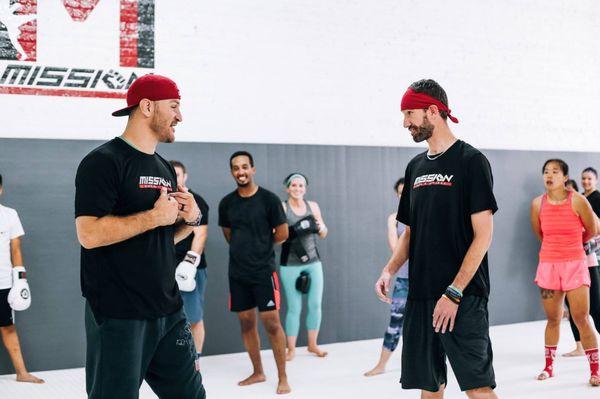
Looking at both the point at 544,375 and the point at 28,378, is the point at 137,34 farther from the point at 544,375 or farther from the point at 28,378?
the point at 544,375

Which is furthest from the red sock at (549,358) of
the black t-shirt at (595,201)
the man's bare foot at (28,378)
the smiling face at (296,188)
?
the man's bare foot at (28,378)

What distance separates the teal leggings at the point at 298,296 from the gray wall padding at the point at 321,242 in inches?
18.0

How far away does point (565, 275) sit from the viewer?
4387 mm

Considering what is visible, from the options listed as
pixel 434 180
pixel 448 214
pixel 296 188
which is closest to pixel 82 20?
pixel 296 188

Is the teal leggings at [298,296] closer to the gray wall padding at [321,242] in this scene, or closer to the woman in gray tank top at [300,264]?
the woman in gray tank top at [300,264]

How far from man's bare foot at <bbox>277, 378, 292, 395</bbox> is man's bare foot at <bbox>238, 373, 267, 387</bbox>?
299mm

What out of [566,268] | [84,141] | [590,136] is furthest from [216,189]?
[590,136]

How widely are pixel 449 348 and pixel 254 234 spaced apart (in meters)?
2.27

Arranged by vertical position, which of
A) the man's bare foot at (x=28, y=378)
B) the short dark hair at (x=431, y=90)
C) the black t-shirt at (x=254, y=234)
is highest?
the short dark hair at (x=431, y=90)

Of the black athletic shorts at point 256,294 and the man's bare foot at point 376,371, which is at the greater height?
the black athletic shorts at point 256,294

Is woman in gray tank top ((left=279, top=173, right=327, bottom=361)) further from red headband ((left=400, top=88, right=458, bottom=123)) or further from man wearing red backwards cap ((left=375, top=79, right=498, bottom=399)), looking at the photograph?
red headband ((left=400, top=88, right=458, bottom=123))

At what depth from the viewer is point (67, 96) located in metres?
5.19

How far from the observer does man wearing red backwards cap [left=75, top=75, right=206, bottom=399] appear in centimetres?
210

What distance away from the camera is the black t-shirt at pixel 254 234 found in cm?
448
